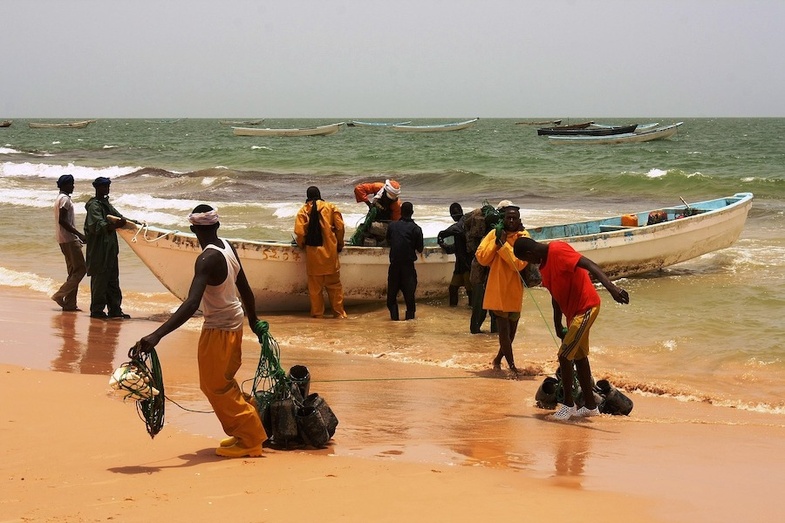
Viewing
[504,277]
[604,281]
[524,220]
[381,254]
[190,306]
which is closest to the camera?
[190,306]

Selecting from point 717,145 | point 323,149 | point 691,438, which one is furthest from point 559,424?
point 717,145

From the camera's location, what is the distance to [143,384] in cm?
505

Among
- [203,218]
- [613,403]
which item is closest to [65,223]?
[203,218]

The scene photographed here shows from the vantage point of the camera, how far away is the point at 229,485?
4.58 m

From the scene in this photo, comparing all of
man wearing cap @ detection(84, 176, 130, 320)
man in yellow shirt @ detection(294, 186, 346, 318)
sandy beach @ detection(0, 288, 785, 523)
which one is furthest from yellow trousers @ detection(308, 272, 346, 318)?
sandy beach @ detection(0, 288, 785, 523)

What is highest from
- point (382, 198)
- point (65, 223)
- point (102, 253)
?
point (382, 198)

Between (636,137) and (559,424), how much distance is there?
2046 inches

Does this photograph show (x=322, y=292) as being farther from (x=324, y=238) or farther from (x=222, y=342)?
(x=222, y=342)

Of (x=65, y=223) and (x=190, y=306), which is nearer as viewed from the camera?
(x=190, y=306)

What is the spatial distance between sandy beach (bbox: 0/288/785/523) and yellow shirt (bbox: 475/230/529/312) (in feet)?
2.19

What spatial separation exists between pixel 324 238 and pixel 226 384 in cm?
576

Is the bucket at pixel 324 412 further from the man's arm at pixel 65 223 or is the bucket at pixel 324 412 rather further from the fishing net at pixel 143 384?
the man's arm at pixel 65 223

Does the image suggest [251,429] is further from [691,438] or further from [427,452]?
[691,438]

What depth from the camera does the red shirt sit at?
6.38 meters
